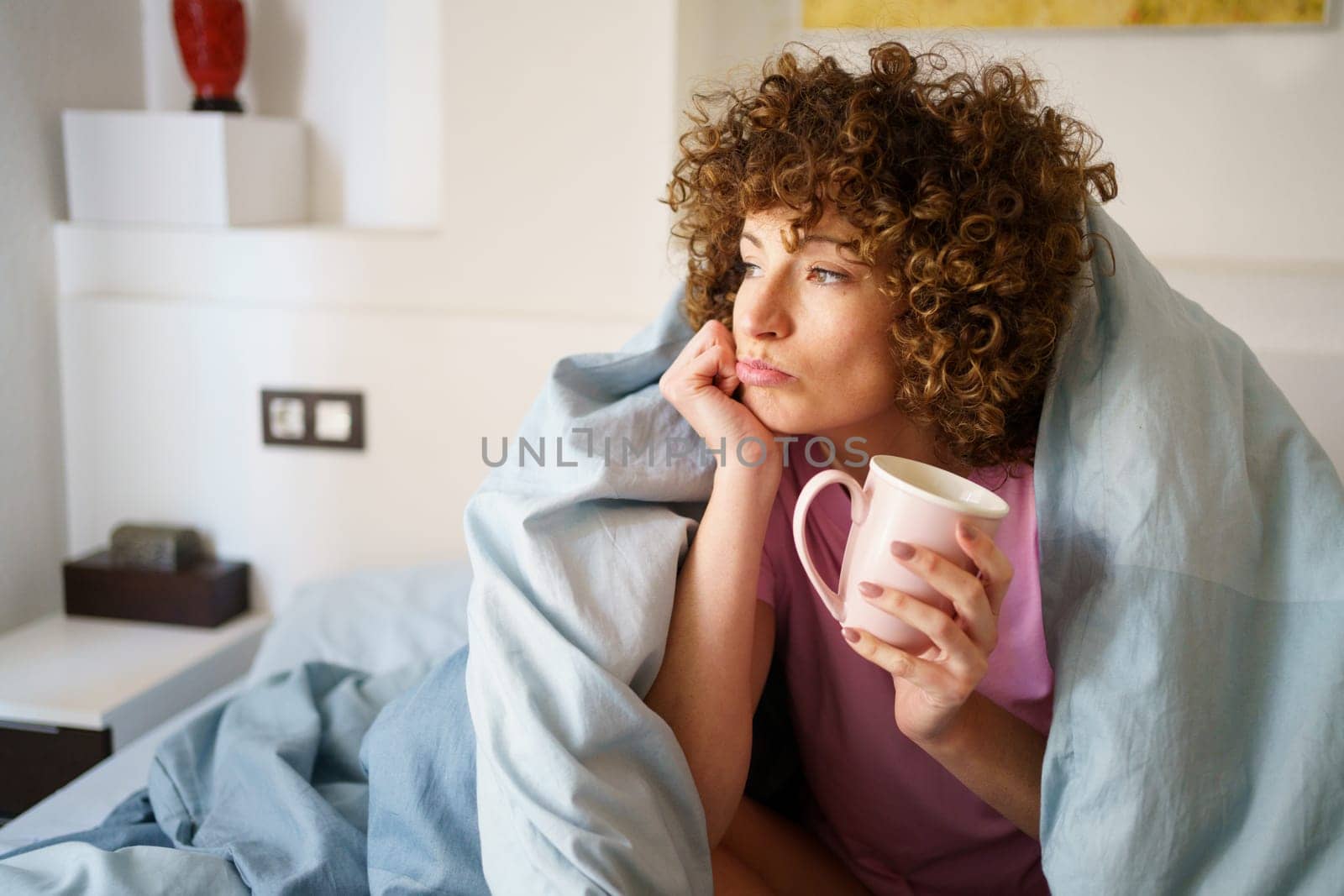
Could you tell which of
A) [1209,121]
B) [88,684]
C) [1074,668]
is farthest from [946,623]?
[88,684]

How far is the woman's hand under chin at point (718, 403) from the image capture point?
42.1 inches

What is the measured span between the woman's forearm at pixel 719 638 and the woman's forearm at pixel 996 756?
0.18 metres

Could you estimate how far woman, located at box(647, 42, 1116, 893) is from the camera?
1.00m

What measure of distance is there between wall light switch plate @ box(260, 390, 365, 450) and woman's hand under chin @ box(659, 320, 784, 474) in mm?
1009

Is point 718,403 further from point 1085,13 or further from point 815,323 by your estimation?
point 1085,13

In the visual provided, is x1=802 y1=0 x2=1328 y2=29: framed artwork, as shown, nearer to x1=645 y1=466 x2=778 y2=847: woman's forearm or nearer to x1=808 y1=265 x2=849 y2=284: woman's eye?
x1=808 y1=265 x2=849 y2=284: woman's eye

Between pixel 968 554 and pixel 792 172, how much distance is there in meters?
0.37

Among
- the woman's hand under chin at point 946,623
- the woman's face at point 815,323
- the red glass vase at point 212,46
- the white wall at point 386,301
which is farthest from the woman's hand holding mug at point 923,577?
the red glass vase at point 212,46

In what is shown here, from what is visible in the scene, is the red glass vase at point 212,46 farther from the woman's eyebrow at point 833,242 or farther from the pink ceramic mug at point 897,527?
the pink ceramic mug at point 897,527

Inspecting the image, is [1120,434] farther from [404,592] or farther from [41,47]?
[41,47]

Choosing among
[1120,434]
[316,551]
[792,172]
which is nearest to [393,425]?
[316,551]

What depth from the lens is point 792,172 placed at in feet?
3.29

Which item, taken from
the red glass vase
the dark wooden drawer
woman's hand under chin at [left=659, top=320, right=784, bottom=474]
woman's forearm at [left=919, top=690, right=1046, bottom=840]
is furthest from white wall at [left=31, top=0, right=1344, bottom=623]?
woman's forearm at [left=919, top=690, right=1046, bottom=840]

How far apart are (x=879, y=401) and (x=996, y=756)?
1.07 feet
